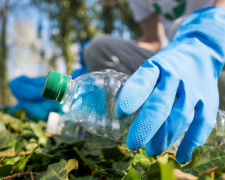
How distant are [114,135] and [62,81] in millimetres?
383

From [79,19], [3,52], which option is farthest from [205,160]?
[3,52]

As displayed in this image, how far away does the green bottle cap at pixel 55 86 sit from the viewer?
711 mm

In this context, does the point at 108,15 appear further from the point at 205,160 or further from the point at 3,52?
the point at 205,160

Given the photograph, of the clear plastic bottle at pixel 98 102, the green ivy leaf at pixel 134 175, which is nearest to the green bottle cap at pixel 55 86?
the clear plastic bottle at pixel 98 102

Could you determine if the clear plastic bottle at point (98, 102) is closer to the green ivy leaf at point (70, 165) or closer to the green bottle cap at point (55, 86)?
the green bottle cap at point (55, 86)

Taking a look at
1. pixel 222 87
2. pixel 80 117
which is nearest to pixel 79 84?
pixel 80 117

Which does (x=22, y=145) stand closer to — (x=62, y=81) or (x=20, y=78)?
(x=62, y=81)

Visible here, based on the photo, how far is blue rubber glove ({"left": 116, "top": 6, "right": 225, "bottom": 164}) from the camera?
660mm

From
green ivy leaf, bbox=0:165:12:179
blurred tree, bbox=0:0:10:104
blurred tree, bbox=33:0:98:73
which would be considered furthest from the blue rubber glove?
blurred tree, bbox=0:0:10:104

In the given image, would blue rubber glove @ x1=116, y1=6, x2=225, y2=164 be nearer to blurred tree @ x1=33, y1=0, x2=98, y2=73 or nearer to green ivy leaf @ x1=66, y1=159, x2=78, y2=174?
green ivy leaf @ x1=66, y1=159, x2=78, y2=174

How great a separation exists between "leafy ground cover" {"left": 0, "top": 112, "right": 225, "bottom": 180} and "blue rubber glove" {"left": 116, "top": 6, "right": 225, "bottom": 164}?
0.08 meters

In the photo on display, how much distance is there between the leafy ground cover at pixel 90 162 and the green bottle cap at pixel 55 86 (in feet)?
0.60

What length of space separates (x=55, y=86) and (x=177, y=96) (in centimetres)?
40

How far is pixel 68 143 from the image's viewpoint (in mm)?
950
